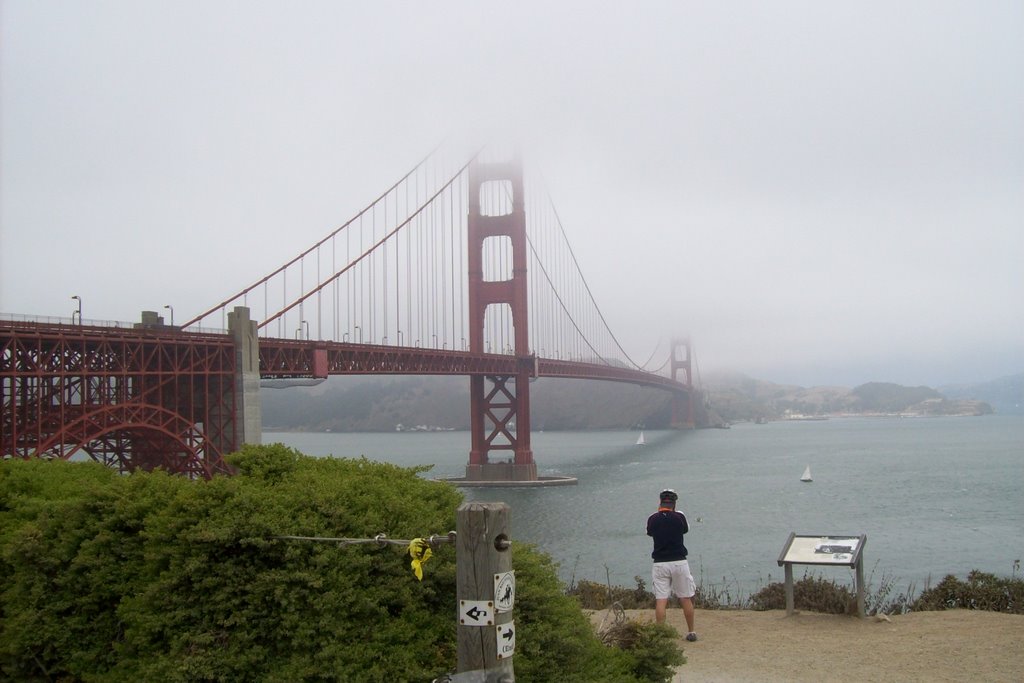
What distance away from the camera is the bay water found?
2038 cm

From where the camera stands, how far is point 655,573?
8117 millimetres

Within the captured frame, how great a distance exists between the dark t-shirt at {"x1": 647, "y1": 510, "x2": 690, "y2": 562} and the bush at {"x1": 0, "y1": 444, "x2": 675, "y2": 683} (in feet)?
8.83

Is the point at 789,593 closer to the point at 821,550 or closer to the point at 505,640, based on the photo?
the point at 821,550

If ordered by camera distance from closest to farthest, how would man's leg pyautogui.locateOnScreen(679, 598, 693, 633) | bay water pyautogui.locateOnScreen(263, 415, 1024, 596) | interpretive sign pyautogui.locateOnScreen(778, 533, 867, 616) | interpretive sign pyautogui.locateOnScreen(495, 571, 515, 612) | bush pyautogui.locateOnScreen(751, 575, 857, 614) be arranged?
interpretive sign pyautogui.locateOnScreen(495, 571, 515, 612) → man's leg pyautogui.locateOnScreen(679, 598, 693, 633) → interpretive sign pyautogui.locateOnScreen(778, 533, 867, 616) → bush pyautogui.locateOnScreen(751, 575, 857, 614) → bay water pyautogui.locateOnScreen(263, 415, 1024, 596)

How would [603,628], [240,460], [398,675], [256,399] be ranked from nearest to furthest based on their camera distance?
[398,675] < [240,460] < [603,628] < [256,399]

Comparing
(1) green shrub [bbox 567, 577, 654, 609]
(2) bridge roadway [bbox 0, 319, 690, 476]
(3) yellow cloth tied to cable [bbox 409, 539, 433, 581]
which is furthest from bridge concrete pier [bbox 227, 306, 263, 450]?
(3) yellow cloth tied to cable [bbox 409, 539, 433, 581]

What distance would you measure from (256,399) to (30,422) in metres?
7.47

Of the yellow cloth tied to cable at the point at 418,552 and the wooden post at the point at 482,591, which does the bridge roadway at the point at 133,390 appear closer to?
the yellow cloth tied to cable at the point at 418,552

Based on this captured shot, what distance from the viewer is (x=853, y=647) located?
24.3ft

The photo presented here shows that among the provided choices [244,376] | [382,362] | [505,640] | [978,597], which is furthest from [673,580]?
[382,362]

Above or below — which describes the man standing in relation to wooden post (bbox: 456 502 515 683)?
below

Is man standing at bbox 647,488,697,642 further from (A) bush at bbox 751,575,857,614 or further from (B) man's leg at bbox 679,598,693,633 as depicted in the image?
(A) bush at bbox 751,575,857,614

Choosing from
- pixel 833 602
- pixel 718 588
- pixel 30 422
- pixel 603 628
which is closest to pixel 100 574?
pixel 603 628

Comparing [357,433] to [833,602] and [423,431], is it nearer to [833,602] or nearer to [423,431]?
[423,431]
